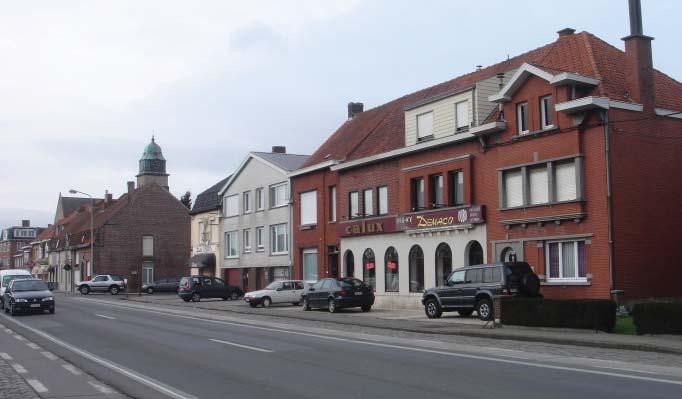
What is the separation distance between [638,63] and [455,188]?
8777 millimetres

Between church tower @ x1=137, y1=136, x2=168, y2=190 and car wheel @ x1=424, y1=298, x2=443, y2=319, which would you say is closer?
car wheel @ x1=424, y1=298, x2=443, y2=319

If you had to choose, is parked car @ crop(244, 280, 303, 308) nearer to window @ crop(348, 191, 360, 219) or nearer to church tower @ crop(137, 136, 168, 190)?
window @ crop(348, 191, 360, 219)

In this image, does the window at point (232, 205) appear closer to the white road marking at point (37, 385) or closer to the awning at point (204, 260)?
the awning at point (204, 260)

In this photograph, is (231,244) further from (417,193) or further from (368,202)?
(417,193)

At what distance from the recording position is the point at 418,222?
3244 centimetres

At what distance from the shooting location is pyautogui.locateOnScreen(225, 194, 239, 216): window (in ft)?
170

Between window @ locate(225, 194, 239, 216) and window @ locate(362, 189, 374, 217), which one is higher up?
window @ locate(225, 194, 239, 216)

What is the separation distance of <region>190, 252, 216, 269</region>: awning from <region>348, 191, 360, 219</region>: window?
19.7 meters

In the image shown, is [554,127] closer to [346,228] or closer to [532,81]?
[532,81]

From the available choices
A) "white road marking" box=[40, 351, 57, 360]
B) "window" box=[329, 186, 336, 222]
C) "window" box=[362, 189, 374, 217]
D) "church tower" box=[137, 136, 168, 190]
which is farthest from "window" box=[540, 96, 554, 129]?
"church tower" box=[137, 136, 168, 190]

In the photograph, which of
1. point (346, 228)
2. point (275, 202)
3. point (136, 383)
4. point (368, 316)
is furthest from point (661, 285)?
point (275, 202)

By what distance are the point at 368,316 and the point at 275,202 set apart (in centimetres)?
1890

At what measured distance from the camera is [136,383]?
1201 centimetres

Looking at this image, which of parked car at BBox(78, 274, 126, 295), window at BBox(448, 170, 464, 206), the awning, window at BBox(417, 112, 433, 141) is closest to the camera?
window at BBox(448, 170, 464, 206)
